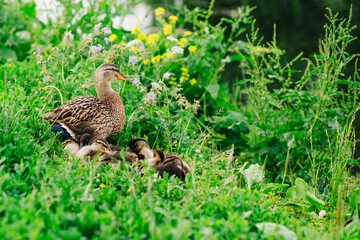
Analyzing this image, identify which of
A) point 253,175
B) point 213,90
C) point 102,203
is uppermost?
point 102,203

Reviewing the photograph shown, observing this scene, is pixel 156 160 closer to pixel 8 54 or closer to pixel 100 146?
pixel 100 146

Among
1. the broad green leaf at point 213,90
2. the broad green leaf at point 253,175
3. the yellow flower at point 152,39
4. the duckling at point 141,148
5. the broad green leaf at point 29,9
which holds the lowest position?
the broad green leaf at point 253,175

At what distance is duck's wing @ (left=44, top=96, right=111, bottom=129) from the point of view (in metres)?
4.10

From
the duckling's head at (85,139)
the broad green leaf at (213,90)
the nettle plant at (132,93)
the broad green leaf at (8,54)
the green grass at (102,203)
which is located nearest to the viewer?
the green grass at (102,203)

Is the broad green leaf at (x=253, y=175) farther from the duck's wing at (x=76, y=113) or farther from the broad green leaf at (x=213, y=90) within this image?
the broad green leaf at (x=213, y=90)

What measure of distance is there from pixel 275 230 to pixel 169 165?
47.3 inches

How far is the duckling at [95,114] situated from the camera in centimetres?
410

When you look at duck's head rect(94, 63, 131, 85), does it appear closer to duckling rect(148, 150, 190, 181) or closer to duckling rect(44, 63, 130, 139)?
duckling rect(44, 63, 130, 139)

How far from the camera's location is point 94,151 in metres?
3.79

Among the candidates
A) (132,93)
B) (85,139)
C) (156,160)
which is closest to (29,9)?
(132,93)

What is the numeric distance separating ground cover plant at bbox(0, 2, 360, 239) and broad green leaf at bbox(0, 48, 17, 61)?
6 cm

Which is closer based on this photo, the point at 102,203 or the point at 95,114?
the point at 102,203

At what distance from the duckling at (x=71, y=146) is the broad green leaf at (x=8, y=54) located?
9.54 ft

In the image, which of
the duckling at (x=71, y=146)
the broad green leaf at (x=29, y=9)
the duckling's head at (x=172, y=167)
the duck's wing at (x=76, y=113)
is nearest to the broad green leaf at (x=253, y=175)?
the duckling's head at (x=172, y=167)
